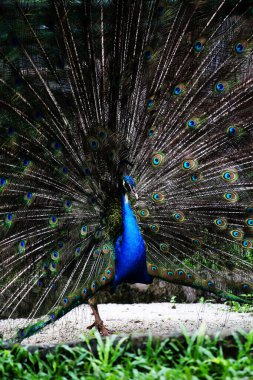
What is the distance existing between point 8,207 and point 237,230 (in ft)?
5.34

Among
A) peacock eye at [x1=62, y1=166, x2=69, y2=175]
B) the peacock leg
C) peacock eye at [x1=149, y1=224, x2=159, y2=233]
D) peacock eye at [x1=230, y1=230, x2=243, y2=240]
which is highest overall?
peacock eye at [x1=62, y1=166, x2=69, y2=175]

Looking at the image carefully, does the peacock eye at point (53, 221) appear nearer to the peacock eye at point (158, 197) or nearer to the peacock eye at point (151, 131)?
the peacock eye at point (158, 197)

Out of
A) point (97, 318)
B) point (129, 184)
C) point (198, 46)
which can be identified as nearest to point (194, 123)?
point (198, 46)

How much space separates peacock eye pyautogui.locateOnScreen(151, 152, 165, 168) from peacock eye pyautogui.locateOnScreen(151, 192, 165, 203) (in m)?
0.20

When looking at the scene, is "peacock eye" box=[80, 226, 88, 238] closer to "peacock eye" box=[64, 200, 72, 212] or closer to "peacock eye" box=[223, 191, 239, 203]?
"peacock eye" box=[64, 200, 72, 212]

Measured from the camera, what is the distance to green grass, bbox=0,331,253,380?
2.76 metres

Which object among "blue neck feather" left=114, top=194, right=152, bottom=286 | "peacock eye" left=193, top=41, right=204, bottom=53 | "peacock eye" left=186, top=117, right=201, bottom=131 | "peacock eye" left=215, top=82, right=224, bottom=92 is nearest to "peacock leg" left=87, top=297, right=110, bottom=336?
"blue neck feather" left=114, top=194, right=152, bottom=286

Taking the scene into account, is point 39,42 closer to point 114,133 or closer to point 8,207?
point 114,133

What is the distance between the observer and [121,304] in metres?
6.35

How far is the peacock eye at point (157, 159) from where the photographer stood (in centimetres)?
429

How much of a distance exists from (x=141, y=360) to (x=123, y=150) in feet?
5.46

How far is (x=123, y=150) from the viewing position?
A: 412cm

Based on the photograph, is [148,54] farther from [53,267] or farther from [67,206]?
[53,267]

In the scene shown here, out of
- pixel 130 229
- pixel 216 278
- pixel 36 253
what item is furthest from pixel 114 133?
pixel 216 278
